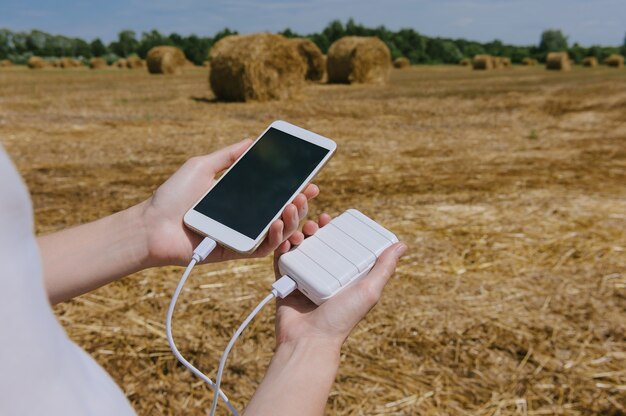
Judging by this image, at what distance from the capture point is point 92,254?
1583 millimetres

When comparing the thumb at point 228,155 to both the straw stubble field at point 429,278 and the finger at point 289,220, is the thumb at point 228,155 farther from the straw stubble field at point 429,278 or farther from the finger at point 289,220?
the straw stubble field at point 429,278

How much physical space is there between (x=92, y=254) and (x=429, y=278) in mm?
2289

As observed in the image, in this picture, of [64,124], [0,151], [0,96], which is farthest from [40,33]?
[0,151]

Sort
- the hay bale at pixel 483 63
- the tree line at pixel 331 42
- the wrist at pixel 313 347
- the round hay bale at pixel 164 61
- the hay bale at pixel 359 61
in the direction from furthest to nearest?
the tree line at pixel 331 42 → the hay bale at pixel 483 63 → the round hay bale at pixel 164 61 → the hay bale at pixel 359 61 → the wrist at pixel 313 347

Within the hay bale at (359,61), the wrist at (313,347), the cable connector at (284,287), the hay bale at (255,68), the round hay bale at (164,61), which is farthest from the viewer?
the round hay bale at (164,61)

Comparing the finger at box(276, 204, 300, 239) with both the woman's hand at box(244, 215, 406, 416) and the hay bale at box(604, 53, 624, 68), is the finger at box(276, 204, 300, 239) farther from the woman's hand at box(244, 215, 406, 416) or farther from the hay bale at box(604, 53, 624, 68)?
the hay bale at box(604, 53, 624, 68)

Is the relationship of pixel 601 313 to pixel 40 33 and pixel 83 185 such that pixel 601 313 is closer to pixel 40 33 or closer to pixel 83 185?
pixel 83 185

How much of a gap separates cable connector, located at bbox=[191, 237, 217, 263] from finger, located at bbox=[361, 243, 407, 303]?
1.54ft

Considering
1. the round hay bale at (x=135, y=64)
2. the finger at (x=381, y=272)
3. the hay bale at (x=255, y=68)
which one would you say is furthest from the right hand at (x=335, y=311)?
the round hay bale at (x=135, y=64)

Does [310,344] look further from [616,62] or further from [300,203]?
[616,62]

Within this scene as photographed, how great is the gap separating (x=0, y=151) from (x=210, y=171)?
1338 mm

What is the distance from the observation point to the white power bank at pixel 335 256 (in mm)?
1495

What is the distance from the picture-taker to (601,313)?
3.08 metres

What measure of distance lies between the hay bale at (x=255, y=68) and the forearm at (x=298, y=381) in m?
12.0
